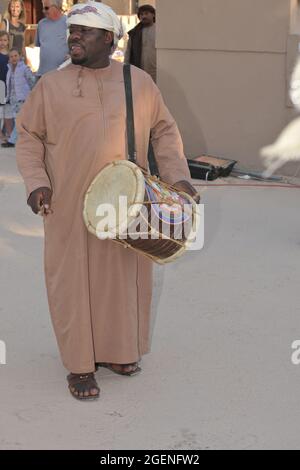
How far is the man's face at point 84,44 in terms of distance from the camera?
13.6 feet

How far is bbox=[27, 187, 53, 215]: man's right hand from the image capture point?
13.5ft

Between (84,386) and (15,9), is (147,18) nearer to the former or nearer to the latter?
(15,9)

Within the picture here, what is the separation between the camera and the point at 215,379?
449 centimetres

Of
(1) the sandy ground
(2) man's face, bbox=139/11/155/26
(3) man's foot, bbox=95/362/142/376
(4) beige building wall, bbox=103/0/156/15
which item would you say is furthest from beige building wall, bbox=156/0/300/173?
(4) beige building wall, bbox=103/0/156/15

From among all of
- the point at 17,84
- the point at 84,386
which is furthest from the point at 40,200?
the point at 17,84

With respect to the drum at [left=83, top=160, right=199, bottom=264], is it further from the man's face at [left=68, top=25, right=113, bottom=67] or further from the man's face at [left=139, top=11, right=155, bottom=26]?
the man's face at [left=139, top=11, right=155, bottom=26]

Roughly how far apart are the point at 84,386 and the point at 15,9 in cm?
1138

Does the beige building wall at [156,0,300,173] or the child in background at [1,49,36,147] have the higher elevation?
the beige building wall at [156,0,300,173]

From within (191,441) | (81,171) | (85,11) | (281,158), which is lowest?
(281,158)

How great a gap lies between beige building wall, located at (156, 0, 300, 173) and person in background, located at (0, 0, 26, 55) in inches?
201

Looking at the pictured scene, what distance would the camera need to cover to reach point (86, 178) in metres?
4.21

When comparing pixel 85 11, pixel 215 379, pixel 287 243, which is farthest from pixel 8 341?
pixel 287 243

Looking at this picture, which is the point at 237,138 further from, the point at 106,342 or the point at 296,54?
the point at 106,342

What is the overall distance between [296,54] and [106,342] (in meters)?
4.99
